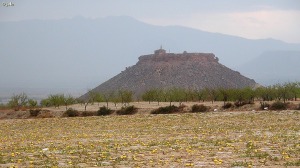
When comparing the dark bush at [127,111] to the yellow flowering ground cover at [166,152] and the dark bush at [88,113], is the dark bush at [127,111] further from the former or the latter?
the yellow flowering ground cover at [166,152]

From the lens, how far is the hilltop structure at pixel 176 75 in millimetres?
110000

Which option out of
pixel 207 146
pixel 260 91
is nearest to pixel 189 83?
pixel 260 91

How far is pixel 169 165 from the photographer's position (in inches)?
562

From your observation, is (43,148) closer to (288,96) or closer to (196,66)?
(288,96)

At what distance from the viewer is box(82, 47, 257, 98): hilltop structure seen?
110000 millimetres

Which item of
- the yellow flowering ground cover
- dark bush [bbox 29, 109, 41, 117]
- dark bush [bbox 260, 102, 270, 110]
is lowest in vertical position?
the yellow flowering ground cover

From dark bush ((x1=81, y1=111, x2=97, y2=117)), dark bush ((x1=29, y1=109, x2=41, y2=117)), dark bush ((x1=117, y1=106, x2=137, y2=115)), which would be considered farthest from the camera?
dark bush ((x1=29, y1=109, x2=41, y2=117))

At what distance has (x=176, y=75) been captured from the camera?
116m

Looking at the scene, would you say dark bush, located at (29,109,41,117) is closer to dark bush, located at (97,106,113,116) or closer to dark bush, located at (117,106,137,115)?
dark bush, located at (97,106,113,116)

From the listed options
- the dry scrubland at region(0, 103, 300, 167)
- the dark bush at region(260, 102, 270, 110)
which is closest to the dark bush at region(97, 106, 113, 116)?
the dark bush at region(260, 102, 270, 110)

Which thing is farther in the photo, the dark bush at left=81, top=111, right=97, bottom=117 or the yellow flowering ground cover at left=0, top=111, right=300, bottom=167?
the dark bush at left=81, top=111, right=97, bottom=117

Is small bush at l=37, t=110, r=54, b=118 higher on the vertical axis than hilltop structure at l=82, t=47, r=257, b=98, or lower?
lower

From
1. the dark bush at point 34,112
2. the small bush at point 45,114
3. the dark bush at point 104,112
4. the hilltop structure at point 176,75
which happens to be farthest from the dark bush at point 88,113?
the hilltop structure at point 176,75

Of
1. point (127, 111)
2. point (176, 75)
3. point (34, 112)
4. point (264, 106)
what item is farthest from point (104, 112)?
point (176, 75)
